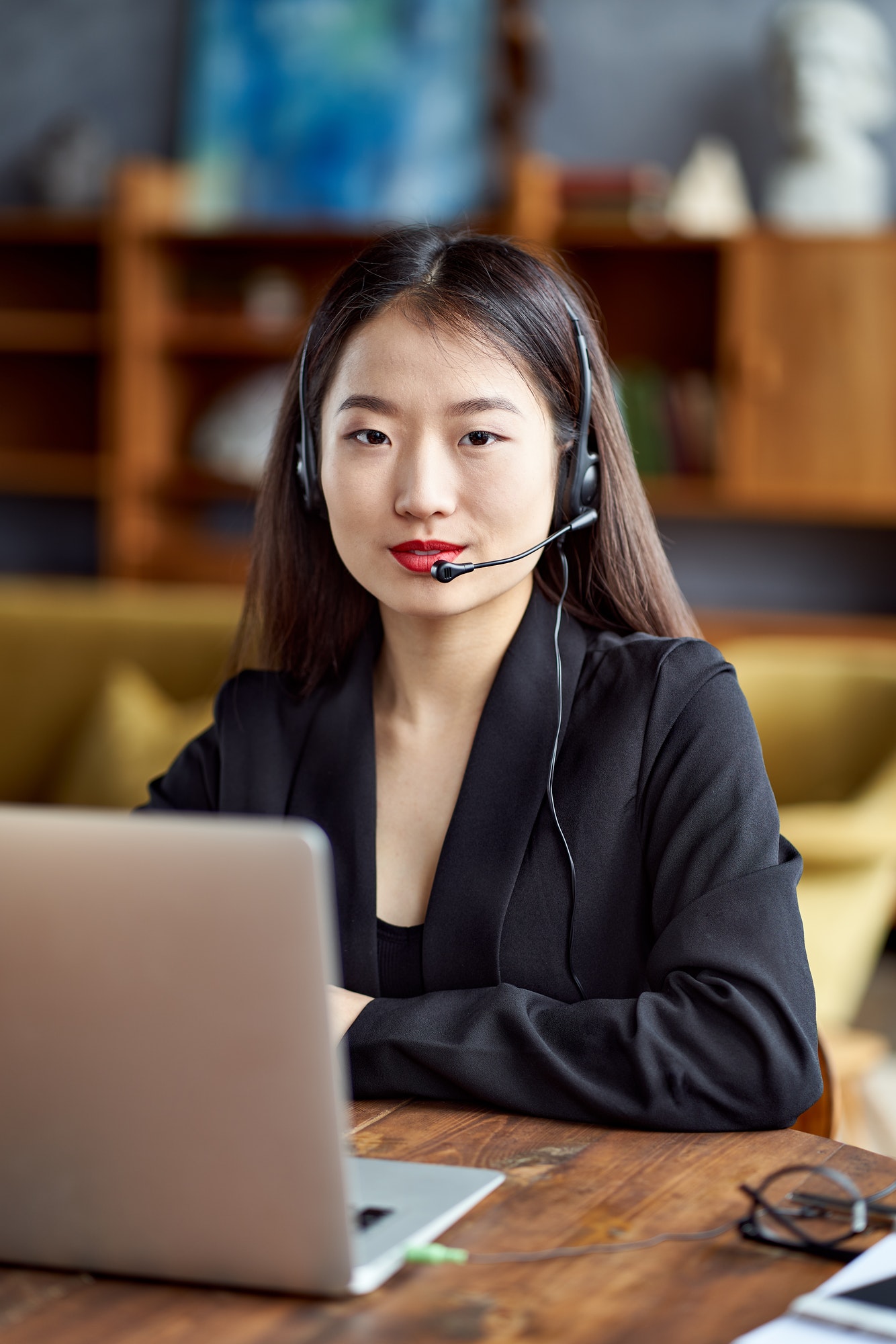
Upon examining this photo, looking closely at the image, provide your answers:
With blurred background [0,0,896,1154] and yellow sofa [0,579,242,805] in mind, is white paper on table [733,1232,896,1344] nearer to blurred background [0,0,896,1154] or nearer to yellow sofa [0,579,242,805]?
yellow sofa [0,579,242,805]

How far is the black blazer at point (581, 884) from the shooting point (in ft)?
3.36

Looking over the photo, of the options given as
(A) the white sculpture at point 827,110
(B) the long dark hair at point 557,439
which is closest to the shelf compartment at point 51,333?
(A) the white sculpture at point 827,110

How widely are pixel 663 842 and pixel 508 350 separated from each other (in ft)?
1.39

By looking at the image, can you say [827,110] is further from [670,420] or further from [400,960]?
[400,960]

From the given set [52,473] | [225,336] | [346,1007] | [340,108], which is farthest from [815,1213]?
[340,108]

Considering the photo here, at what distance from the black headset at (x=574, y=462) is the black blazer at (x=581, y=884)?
101 mm

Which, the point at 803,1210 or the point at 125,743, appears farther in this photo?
the point at 125,743

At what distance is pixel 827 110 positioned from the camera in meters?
4.05

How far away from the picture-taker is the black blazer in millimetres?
1024

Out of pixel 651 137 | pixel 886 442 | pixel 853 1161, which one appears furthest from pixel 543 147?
pixel 853 1161

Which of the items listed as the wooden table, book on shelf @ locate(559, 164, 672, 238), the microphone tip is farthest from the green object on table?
book on shelf @ locate(559, 164, 672, 238)

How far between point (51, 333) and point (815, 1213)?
4399 millimetres

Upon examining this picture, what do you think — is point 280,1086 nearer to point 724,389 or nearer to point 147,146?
point 724,389

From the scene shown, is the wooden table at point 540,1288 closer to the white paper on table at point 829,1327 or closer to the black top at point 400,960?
the white paper on table at point 829,1327
